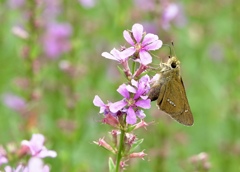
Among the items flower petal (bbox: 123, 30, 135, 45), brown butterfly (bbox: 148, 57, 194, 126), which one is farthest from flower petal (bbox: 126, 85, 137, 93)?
brown butterfly (bbox: 148, 57, 194, 126)

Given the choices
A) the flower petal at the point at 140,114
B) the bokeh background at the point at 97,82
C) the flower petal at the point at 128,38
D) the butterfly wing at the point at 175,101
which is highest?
the bokeh background at the point at 97,82

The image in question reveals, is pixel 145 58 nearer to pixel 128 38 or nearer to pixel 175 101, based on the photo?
pixel 128 38

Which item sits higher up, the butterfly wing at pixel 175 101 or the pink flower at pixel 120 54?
the butterfly wing at pixel 175 101

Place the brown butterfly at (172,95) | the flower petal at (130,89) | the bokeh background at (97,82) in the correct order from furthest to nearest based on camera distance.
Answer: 1. the bokeh background at (97,82)
2. the brown butterfly at (172,95)
3. the flower petal at (130,89)

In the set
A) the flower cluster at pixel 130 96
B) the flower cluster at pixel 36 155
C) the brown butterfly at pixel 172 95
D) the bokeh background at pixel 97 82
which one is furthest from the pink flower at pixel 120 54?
the bokeh background at pixel 97 82

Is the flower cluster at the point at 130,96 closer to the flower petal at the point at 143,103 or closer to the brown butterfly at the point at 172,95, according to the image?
the flower petal at the point at 143,103

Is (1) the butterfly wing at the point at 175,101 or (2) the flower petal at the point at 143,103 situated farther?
(1) the butterfly wing at the point at 175,101
